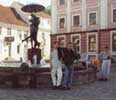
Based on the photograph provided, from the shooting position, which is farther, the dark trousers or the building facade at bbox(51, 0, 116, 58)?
the building facade at bbox(51, 0, 116, 58)

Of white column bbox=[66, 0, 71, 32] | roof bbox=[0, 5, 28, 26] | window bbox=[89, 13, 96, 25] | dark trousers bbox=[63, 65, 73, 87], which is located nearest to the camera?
dark trousers bbox=[63, 65, 73, 87]

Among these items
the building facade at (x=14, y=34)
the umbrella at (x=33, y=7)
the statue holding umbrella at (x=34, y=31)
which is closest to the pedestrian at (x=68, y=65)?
the statue holding umbrella at (x=34, y=31)

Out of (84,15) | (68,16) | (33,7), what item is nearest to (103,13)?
(84,15)

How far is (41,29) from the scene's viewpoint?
60.9m

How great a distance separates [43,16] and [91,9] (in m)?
25.6

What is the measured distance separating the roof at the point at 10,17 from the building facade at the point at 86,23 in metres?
13.8

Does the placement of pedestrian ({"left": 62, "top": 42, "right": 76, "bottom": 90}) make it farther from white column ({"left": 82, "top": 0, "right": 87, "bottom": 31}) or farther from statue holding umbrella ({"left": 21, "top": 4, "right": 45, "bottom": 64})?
white column ({"left": 82, "top": 0, "right": 87, "bottom": 31})

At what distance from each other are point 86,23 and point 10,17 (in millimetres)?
20659

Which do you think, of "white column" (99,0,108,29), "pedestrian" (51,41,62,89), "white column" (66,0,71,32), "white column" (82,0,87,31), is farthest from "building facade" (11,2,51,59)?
"pedestrian" (51,41,62,89)

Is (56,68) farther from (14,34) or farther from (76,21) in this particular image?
(14,34)

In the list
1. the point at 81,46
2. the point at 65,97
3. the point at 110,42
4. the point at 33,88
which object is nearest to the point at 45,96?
the point at 65,97

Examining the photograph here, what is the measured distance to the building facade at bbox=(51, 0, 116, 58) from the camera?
3638 centimetres

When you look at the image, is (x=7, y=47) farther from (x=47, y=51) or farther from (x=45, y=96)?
(x=45, y=96)

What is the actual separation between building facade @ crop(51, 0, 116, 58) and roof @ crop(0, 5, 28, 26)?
45.4 ft
